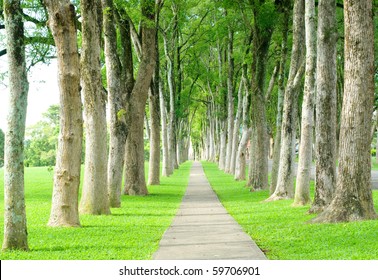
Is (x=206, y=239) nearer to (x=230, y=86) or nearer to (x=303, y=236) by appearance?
(x=303, y=236)

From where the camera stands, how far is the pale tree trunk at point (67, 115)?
45.1 ft

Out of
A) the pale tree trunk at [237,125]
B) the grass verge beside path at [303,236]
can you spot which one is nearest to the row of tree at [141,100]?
the grass verge beside path at [303,236]

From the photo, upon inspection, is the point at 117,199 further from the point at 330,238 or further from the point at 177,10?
the point at 177,10

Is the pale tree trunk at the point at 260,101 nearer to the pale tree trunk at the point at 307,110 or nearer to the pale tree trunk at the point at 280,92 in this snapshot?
the pale tree trunk at the point at 280,92

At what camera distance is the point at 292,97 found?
19625 mm

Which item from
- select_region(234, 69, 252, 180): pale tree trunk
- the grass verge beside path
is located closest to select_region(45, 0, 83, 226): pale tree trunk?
the grass verge beside path

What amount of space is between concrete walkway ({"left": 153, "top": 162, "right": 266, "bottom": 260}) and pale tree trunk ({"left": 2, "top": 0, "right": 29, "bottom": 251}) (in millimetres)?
2365

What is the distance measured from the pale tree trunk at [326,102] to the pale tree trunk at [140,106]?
34.6ft

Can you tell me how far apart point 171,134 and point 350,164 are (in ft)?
104

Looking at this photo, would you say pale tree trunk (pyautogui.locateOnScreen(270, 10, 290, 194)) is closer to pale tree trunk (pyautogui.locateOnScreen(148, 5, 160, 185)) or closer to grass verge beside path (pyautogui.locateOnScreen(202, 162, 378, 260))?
grass verge beside path (pyautogui.locateOnScreen(202, 162, 378, 260))

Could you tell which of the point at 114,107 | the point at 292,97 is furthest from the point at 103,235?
the point at 292,97

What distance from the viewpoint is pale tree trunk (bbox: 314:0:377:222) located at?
13.2m
